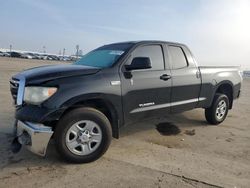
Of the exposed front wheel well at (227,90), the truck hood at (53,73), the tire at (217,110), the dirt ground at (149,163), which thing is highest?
the truck hood at (53,73)

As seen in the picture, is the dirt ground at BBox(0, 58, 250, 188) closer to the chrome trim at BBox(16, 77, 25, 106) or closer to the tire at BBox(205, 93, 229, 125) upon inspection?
the tire at BBox(205, 93, 229, 125)

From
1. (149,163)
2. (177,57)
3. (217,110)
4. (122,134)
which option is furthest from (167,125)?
(149,163)

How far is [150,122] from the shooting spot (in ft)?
Answer: 22.9

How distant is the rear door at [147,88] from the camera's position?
493cm

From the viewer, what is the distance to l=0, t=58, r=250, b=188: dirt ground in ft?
12.6

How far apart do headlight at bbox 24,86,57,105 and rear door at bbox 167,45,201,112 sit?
2555mm

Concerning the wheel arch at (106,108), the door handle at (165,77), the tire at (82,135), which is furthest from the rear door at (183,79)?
the tire at (82,135)

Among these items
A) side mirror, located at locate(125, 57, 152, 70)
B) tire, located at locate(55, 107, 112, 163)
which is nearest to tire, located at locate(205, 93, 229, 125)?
side mirror, located at locate(125, 57, 152, 70)

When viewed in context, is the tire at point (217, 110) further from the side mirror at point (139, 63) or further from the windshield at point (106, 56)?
the windshield at point (106, 56)

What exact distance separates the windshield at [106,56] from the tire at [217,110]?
2780 mm

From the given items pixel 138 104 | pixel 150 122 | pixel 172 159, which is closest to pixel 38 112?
pixel 138 104

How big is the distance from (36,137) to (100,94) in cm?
115

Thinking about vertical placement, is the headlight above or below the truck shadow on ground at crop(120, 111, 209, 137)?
above

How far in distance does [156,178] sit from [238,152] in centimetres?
201
